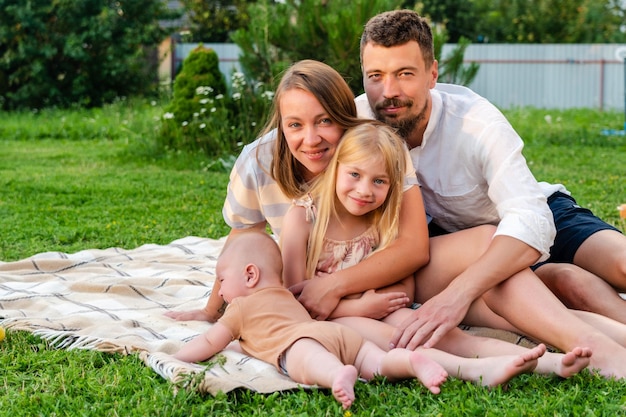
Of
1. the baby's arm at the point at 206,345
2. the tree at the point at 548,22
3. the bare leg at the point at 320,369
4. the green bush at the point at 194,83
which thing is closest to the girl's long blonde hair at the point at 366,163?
the baby's arm at the point at 206,345

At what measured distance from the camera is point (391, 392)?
257 centimetres

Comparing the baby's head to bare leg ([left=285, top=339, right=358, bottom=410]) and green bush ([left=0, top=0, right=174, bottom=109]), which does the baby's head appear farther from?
green bush ([left=0, top=0, right=174, bottom=109])

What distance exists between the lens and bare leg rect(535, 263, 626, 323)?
3.17m

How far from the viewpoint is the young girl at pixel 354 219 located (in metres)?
3.04

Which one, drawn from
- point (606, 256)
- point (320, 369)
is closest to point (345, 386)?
point (320, 369)

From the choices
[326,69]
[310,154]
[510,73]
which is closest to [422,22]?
[326,69]

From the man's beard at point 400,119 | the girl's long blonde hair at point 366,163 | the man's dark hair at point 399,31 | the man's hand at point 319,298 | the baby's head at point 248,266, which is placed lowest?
the man's hand at point 319,298

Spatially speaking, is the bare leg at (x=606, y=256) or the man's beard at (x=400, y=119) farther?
the man's beard at (x=400, y=119)

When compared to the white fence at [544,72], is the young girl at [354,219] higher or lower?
higher

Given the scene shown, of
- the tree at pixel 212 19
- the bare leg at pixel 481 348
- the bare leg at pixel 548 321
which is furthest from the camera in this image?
the tree at pixel 212 19

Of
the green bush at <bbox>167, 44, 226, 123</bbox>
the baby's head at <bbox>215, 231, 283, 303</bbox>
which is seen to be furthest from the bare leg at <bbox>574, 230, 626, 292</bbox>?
the green bush at <bbox>167, 44, 226, 123</bbox>

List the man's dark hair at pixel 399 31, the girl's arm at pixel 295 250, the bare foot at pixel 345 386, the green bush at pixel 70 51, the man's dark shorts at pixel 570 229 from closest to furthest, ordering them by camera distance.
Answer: the bare foot at pixel 345 386 < the girl's arm at pixel 295 250 < the man's dark hair at pixel 399 31 < the man's dark shorts at pixel 570 229 < the green bush at pixel 70 51

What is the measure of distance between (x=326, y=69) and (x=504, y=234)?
908 mm

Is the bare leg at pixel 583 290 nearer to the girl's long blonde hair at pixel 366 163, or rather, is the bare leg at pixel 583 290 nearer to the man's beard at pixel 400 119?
the girl's long blonde hair at pixel 366 163
